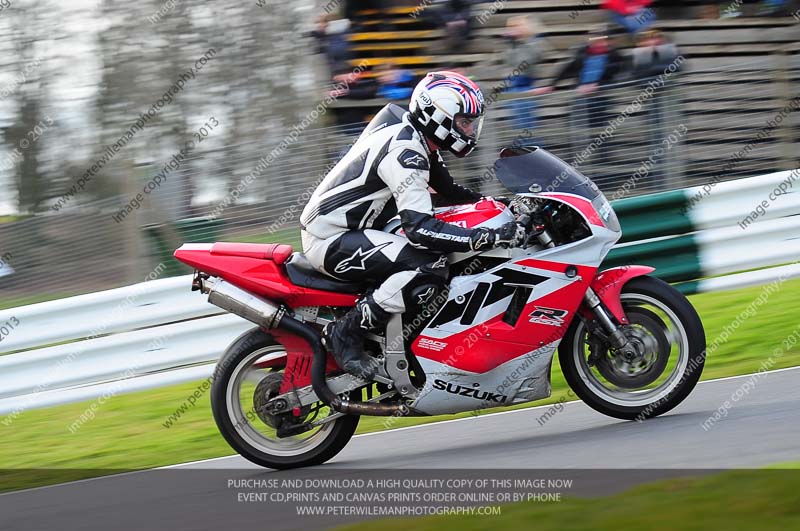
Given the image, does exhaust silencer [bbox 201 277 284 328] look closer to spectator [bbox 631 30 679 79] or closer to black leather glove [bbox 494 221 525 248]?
black leather glove [bbox 494 221 525 248]

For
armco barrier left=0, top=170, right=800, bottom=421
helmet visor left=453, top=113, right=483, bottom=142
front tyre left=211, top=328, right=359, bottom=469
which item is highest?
helmet visor left=453, top=113, right=483, bottom=142

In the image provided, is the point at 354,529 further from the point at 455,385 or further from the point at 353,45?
the point at 353,45

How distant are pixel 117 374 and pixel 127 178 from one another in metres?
3.75

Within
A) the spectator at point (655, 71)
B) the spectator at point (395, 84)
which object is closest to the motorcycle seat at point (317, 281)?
the spectator at point (655, 71)

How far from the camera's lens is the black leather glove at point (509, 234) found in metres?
5.52

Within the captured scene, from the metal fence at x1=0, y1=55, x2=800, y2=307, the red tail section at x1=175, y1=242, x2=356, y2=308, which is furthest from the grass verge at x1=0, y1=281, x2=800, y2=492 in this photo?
the red tail section at x1=175, y1=242, x2=356, y2=308

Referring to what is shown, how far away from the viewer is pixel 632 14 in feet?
36.0

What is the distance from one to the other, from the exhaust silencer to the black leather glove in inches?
48.5

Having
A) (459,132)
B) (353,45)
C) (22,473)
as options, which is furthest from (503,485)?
(353,45)

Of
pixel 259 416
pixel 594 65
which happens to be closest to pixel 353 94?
pixel 594 65

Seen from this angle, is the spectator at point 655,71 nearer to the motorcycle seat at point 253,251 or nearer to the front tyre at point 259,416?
the motorcycle seat at point 253,251

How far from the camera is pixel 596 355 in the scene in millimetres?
5785

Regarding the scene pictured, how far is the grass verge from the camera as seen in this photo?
6844 millimetres

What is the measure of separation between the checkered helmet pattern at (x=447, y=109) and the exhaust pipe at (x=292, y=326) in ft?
4.08
